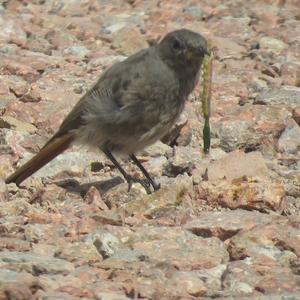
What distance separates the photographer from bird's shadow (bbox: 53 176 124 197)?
6.39m

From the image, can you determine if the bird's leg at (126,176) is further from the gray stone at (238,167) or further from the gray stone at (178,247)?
the gray stone at (178,247)

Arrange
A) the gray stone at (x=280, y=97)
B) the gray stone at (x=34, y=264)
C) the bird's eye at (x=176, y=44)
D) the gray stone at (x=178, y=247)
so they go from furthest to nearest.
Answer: the gray stone at (x=280, y=97)
the bird's eye at (x=176, y=44)
the gray stone at (x=178, y=247)
the gray stone at (x=34, y=264)

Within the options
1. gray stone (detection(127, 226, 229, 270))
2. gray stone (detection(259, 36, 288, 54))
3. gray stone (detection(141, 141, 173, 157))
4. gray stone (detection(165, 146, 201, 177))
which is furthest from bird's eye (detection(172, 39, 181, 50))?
gray stone (detection(259, 36, 288, 54))

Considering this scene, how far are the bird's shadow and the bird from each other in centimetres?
11

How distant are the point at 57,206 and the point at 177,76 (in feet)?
4.04

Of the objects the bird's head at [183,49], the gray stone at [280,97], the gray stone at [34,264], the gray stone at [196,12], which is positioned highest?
the bird's head at [183,49]

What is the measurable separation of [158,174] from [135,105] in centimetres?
57

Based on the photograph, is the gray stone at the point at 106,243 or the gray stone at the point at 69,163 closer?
the gray stone at the point at 106,243

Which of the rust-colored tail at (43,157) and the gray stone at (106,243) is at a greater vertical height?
the gray stone at (106,243)

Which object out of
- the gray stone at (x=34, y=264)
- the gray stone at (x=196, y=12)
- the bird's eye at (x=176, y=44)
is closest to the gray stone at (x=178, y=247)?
the gray stone at (x=34, y=264)

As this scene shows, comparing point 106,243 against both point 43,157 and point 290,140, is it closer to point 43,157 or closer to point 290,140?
point 43,157

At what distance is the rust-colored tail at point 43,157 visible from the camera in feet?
21.4

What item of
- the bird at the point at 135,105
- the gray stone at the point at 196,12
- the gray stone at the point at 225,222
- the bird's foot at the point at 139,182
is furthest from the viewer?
the gray stone at the point at 196,12

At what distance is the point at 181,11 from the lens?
10664 millimetres
